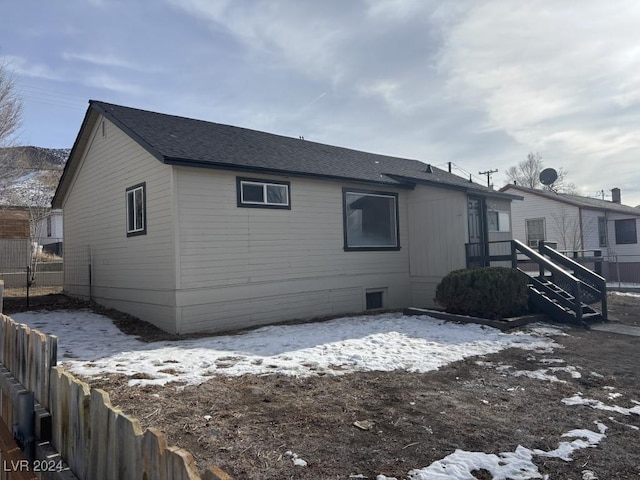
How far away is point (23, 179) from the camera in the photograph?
76.7ft

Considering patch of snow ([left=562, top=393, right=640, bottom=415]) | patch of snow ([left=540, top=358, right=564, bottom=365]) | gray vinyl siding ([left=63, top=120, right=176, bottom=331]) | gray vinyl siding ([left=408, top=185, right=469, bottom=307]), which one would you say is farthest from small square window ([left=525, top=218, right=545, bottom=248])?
gray vinyl siding ([left=63, top=120, right=176, bottom=331])

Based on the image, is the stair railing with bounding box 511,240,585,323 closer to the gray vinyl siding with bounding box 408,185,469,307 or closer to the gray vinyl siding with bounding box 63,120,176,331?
the gray vinyl siding with bounding box 408,185,469,307

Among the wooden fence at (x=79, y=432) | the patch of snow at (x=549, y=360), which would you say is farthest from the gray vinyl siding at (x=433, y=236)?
the wooden fence at (x=79, y=432)

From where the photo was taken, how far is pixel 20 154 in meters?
18.2

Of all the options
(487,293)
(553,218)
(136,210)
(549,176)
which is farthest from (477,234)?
(549,176)

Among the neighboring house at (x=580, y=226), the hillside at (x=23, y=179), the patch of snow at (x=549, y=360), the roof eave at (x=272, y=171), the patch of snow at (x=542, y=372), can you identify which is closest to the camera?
the patch of snow at (x=542, y=372)

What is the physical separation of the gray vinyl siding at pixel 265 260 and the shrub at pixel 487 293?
268 centimetres

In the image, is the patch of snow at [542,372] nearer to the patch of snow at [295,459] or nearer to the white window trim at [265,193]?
the patch of snow at [295,459]

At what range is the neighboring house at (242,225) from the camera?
8.42 m

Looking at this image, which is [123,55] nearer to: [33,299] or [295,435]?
[33,299]

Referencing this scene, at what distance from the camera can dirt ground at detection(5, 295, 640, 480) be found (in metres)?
3.05

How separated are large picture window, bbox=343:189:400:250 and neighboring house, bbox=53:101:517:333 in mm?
41

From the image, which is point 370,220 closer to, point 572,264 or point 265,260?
point 265,260

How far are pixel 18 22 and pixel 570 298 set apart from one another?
14932 mm
